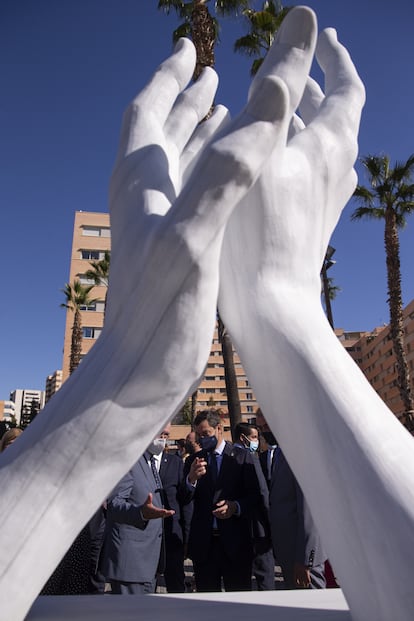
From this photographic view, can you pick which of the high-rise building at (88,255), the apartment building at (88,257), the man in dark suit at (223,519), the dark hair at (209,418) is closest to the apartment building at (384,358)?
the apartment building at (88,257)

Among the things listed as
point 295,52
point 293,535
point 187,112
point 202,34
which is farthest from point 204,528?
point 202,34

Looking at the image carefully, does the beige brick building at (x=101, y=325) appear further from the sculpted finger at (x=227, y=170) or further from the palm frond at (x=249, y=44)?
the sculpted finger at (x=227, y=170)

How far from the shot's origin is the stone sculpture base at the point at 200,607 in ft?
7.42

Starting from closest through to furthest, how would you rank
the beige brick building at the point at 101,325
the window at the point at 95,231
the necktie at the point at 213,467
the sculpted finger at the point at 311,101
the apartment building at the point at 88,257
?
the sculpted finger at the point at 311,101
the necktie at the point at 213,467
the beige brick building at the point at 101,325
the apartment building at the point at 88,257
the window at the point at 95,231

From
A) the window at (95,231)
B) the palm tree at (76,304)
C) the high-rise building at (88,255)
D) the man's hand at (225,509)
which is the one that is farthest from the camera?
the window at (95,231)

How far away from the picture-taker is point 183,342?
2307mm

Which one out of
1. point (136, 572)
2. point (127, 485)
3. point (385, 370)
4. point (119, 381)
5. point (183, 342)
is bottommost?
point (136, 572)

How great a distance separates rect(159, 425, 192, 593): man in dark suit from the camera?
539 centimetres

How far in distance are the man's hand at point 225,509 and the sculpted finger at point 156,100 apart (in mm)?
3143

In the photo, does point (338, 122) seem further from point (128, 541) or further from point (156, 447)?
point (156, 447)

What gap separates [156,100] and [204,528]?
3868 millimetres

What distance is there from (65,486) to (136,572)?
2.24 metres

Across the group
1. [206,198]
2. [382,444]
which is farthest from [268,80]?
[382,444]

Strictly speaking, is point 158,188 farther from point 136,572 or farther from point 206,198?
point 136,572
